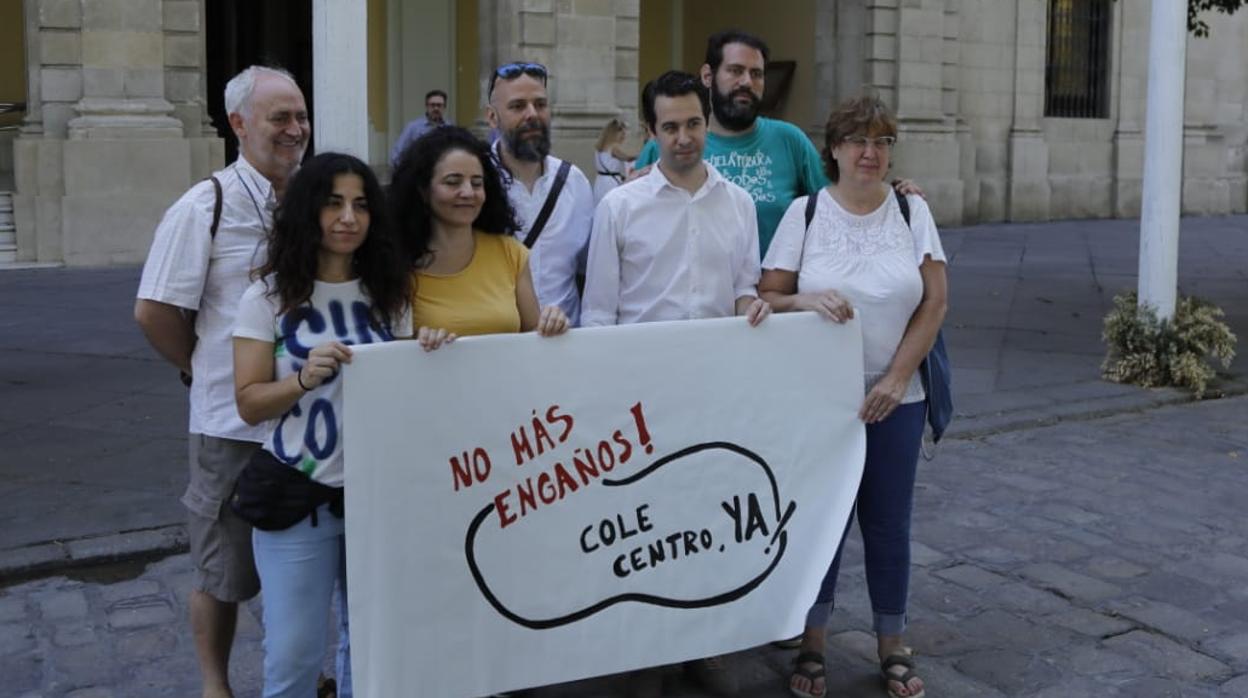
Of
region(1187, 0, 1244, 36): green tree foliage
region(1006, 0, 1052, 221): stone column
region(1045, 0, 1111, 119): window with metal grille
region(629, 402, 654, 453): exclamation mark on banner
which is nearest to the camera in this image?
region(629, 402, 654, 453): exclamation mark on banner

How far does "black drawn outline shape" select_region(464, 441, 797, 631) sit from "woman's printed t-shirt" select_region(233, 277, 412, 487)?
1.48 ft

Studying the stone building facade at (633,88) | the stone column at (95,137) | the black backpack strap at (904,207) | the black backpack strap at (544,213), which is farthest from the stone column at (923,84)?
the black backpack strap at (544,213)

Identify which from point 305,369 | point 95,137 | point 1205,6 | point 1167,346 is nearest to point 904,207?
point 305,369

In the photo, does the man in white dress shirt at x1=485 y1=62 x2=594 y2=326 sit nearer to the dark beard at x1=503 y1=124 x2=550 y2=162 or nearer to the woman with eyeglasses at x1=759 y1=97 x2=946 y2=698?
the dark beard at x1=503 y1=124 x2=550 y2=162

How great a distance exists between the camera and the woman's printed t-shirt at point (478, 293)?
3900 millimetres

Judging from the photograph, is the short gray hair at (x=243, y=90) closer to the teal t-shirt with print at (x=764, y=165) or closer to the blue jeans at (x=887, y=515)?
the teal t-shirt with print at (x=764, y=165)

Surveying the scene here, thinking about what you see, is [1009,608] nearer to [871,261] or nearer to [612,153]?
[871,261]

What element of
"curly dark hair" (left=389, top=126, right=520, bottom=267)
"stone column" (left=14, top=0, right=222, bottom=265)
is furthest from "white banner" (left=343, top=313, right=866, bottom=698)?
"stone column" (left=14, top=0, right=222, bottom=265)

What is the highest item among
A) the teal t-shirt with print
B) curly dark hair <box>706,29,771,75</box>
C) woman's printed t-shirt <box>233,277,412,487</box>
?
curly dark hair <box>706,29,771,75</box>

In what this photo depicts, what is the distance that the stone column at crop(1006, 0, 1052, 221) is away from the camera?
22.4 m

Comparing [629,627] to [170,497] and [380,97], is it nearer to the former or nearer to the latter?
[170,497]

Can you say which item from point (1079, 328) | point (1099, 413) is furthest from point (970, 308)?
point (1099, 413)

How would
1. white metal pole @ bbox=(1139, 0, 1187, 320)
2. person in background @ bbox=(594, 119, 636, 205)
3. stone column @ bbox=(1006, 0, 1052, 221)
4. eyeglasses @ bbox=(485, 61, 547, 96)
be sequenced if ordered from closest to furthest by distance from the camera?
eyeglasses @ bbox=(485, 61, 547, 96), white metal pole @ bbox=(1139, 0, 1187, 320), person in background @ bbox=(594, 119, 636, 205), stone column @ bbox=(1006, 0, 1052, 221)

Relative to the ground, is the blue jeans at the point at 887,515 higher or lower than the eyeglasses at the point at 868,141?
lower
